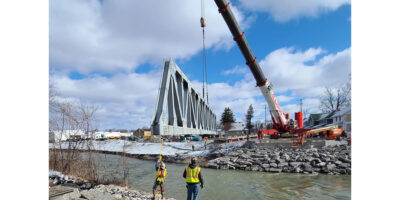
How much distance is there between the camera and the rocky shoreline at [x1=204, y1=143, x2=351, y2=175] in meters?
13.4

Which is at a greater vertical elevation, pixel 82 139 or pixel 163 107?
pixel 163 107

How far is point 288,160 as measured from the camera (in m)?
15.0

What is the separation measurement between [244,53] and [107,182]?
13199 millimetres

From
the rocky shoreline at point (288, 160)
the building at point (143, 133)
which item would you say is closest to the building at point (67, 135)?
the rocky shoreline at point (288, 160)

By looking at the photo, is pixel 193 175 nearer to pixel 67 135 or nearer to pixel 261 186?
pixel 261 186

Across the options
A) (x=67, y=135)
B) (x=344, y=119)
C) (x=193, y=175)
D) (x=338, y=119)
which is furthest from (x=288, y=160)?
(x=338, y=119)

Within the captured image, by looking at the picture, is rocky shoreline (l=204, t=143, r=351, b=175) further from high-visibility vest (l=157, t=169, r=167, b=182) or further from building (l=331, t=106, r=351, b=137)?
building (l=331, t=106, r=351, b=137)

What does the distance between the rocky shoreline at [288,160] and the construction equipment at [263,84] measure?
8.10 ft

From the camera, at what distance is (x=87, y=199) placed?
17.7 feet

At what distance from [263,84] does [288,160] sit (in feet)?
21.3

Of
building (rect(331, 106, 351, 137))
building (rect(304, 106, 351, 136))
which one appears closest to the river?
building (rect(304, 106, 351, 136))

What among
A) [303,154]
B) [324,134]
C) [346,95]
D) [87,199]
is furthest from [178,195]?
[346,95]

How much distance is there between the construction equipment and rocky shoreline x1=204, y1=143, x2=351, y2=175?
247cm
